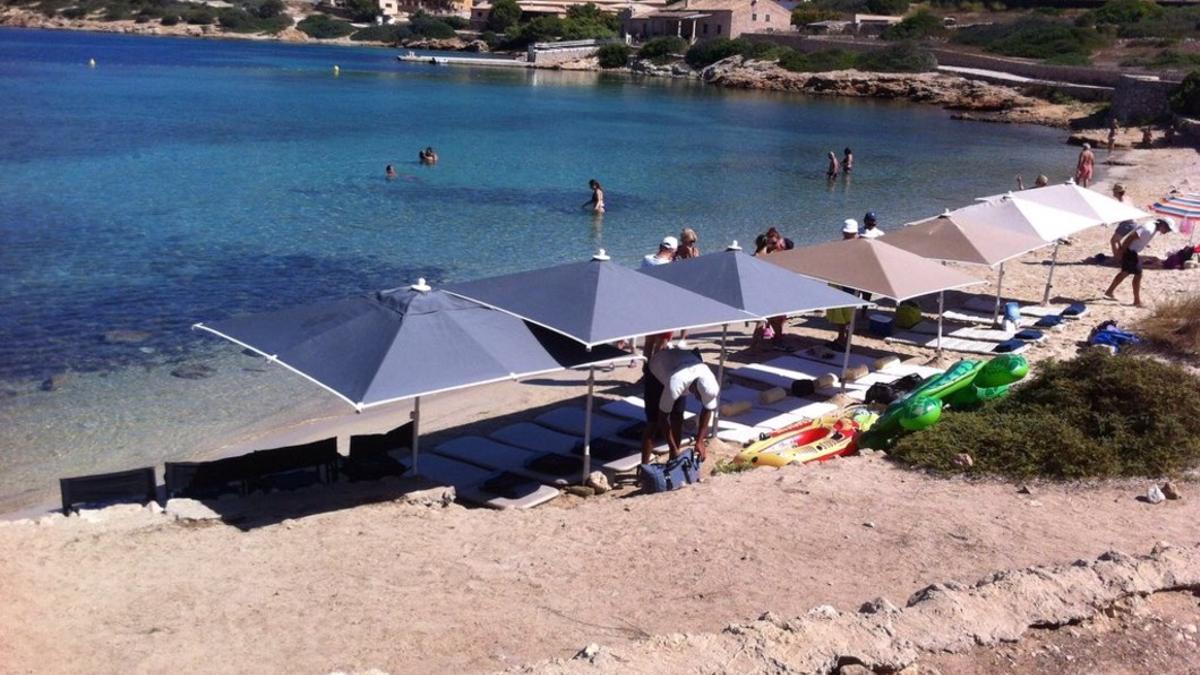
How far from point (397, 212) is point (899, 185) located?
16.7 metres

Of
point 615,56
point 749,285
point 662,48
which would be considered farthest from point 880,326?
point 615,56

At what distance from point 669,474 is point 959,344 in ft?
21.9

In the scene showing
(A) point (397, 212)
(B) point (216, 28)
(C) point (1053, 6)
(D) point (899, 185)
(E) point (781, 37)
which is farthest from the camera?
(B) point (216, 28)

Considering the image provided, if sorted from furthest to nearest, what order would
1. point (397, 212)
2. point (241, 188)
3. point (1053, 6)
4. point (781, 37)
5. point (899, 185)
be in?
point (1053, 6) < point (781, 37) < point (899, 185) < point (241, 188) < point (397, 212)

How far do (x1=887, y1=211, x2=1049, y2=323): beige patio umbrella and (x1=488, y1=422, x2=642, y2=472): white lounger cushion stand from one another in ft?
20.0

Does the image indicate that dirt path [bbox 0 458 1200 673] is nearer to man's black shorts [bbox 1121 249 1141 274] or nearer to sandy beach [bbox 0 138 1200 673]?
sandy beach [bbox 0 138 1200 673]

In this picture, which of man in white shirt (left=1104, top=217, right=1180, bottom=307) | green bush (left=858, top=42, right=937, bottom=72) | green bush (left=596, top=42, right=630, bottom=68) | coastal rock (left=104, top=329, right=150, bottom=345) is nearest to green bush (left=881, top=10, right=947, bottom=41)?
green bush (left=858, top=42, right=937, bottom=72)

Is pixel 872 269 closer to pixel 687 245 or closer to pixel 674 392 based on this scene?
pixel 687 245

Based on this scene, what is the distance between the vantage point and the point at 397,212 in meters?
26.5

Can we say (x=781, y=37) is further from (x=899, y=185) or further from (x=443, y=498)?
(x=443, y=498)

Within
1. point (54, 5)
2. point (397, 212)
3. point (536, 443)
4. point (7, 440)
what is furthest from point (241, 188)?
point (54, 5)

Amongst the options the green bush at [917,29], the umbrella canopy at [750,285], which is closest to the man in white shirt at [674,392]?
the umbrella canopy at [750,285]

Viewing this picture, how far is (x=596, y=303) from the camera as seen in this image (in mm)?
9750

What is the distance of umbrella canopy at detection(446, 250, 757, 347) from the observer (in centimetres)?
953
